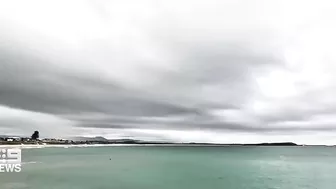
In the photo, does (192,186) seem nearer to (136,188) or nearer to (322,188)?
(136,188)

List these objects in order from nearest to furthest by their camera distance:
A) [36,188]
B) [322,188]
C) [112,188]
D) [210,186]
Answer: [36,188], [112,188], [210,186], [322,188]

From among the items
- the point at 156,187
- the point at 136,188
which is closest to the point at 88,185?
the point at 136,188

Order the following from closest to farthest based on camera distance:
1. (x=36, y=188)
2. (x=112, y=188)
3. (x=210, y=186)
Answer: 1. (x=36, y=188)
2. (x=112, y=188)
3. (x=210, y=186)

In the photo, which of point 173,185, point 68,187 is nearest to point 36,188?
point 68,187

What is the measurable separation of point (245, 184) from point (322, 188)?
1114cm

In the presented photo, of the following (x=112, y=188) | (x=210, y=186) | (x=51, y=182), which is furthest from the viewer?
(x=210, y=186)

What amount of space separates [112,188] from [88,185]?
3.66 meters

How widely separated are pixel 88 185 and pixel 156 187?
8.69m

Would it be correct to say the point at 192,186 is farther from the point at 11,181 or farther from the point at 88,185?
the point at 11,181

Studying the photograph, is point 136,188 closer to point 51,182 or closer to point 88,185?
point 88,185

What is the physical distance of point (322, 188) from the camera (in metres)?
44.4

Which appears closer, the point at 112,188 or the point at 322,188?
the point at 112,188

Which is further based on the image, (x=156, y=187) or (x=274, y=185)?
(x=274, y=185)

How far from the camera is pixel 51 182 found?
128 feet
